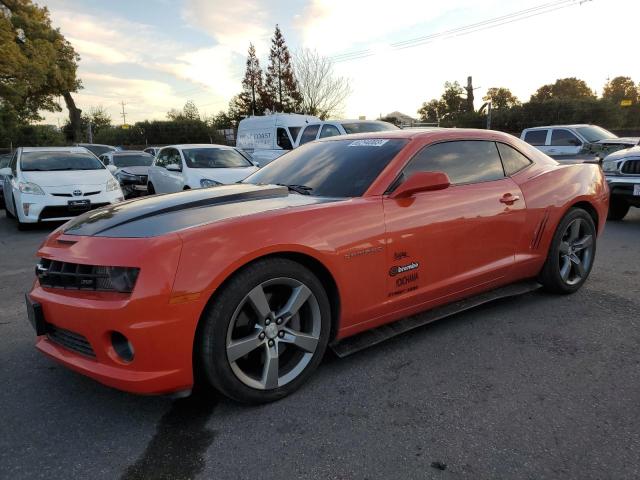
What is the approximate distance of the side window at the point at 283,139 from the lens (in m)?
14.4

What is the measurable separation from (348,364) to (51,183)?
7241 mm

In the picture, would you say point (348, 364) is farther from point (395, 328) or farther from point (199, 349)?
point (199, 349)

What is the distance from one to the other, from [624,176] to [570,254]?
4.24m

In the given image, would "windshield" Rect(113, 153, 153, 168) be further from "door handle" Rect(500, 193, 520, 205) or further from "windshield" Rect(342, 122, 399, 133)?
"door handle" Rect(500, 193, 520, 205)

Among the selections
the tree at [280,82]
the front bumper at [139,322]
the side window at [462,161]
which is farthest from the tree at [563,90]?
the front bumper at [139,322]

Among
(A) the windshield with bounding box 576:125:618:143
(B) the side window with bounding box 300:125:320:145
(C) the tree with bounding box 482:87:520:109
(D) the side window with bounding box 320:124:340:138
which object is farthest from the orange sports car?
(C) the tree with bounding box 482:87:520:109

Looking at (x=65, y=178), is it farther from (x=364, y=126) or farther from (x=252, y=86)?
(x=252, y=86)

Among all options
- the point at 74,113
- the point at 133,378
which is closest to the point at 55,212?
the point at 133,378

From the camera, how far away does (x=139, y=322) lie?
6.82 ft

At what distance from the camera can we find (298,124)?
1473 cm

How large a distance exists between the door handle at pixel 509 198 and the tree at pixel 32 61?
26866mm

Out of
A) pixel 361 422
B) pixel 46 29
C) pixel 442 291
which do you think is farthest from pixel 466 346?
pixel 46 29

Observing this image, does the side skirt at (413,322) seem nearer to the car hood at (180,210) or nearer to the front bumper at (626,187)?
the car hood at (180,210)

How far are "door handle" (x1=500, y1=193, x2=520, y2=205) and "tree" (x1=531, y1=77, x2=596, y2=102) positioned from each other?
6866 centimetres
